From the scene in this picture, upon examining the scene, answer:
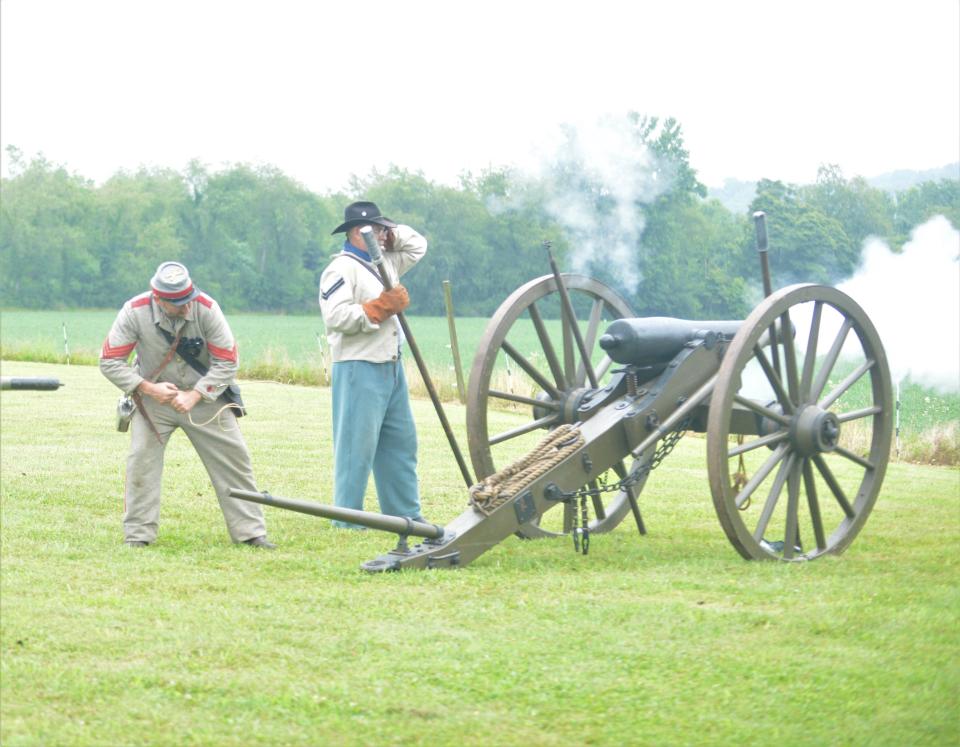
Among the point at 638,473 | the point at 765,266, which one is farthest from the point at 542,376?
the point at 765,266

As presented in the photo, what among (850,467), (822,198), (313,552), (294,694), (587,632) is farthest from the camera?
(822,198)

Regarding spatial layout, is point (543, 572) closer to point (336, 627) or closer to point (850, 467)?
point (336, 627)

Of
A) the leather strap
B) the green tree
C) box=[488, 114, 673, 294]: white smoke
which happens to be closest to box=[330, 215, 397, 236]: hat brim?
the leather strap

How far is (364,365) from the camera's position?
7.49 meters

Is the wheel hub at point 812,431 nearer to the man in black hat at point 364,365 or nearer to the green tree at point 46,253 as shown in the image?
the man in black hat at point 364,365

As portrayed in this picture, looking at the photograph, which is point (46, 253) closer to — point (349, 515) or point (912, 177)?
point (912, 177)

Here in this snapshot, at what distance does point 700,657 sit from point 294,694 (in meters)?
1.45

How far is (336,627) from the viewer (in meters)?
5.21

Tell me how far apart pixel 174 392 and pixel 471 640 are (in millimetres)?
2572

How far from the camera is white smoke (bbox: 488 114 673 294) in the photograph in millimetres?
28688

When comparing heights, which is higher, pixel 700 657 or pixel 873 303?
pixel 873 303

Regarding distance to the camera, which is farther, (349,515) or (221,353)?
(221,353)

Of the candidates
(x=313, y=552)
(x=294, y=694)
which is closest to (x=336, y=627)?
(x=294, y=694)

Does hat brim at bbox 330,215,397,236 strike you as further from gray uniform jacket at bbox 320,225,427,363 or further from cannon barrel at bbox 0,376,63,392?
cannon barrel at bbox 0,376,63,392
